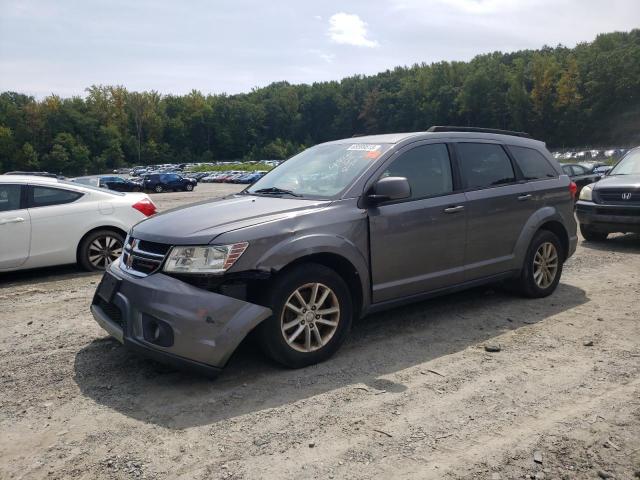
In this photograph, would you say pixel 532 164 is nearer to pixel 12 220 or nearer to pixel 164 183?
pixel 12 220

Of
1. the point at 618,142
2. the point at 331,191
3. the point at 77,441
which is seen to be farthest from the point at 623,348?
the point at 618,142

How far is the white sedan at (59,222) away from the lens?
24.5ft

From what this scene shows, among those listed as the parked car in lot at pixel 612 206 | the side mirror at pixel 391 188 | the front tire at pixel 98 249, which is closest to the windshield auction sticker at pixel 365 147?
the side mirror at pixel 391 188

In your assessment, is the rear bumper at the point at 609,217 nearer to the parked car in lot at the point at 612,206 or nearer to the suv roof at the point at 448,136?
the parked car in lot at the point at 612,206

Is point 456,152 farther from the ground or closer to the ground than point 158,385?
farther from the ground

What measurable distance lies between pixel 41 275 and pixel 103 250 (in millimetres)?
912

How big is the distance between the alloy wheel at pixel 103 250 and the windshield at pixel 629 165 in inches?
352

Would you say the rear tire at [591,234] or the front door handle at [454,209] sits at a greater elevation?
the front door handle at [454,209]

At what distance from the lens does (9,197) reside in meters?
7.59

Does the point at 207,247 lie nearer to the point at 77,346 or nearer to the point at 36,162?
the point at 77,346

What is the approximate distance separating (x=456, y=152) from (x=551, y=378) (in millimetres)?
2345

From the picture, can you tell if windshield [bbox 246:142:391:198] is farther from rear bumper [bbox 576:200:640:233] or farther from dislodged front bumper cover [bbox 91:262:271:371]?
rear bumper [bbox 576:200:640:233]

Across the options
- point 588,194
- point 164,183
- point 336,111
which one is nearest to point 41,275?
point 588,194

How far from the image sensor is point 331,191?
4734mm
